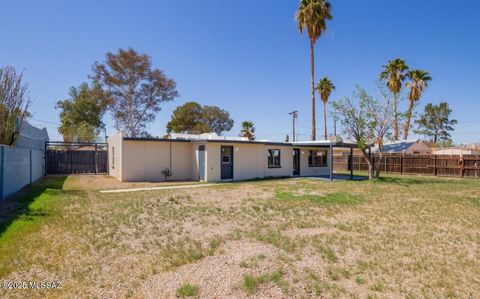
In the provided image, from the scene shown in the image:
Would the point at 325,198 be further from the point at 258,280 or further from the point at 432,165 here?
the point at 432,165

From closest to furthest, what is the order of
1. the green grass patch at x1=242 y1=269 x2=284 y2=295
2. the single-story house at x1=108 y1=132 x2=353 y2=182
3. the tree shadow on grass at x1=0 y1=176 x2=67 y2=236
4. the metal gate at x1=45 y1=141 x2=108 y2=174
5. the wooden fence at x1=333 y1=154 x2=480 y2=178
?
the green grass patch at x1=242 y1=269 x2=284 y2=295 → the tree shadow on grass at x1=0 y1=176 x2=67 y2=236 → the single-story house at x1=108 y1=132 x2=353 y2=182 → the metal gate at x1=45 y1=141 x2=108 y2=174 → the wooden fence at x1=333 y1=154 x2=480 y2=178

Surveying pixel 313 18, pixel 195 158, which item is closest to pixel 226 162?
pixel 195 158

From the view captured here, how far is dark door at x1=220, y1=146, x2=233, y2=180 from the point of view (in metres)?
17.0

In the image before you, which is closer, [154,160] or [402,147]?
[154,160]

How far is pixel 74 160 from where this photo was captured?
64.0 feet

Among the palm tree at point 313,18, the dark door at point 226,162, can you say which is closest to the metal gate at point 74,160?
the dark door at point 226,162

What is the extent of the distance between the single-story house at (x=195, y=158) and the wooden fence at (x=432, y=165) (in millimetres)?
7220

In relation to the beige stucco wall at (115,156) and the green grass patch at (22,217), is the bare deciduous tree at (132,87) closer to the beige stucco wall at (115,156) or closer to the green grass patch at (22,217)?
the beige stucco wall at (115,156)

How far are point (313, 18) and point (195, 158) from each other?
16274mm

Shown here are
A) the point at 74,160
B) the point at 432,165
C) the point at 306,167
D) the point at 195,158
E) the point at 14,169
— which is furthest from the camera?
the point at 306,167

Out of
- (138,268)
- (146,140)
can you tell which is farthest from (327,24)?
(138,268)

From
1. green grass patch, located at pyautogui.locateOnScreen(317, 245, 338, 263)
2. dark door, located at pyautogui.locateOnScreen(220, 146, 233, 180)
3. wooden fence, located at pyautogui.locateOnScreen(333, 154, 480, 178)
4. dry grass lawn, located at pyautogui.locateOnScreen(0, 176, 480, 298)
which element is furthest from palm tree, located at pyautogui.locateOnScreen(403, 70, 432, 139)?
green grass patch, located at pyautogui.locateOnScreen(317, 245, 338, 263)

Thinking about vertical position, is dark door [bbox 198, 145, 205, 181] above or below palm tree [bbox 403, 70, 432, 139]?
below

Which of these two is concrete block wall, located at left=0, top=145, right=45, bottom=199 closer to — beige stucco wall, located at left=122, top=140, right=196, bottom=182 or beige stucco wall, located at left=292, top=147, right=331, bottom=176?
beige stucco wall, located at left=122, top=140, right=196, bottom=182
